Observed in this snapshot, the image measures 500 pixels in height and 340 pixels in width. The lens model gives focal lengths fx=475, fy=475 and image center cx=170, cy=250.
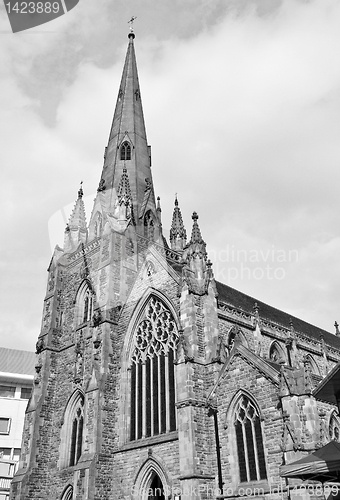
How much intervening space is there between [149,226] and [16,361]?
2292cm

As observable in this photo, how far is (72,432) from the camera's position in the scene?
75.9 ft

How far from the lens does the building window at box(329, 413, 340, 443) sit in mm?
17922

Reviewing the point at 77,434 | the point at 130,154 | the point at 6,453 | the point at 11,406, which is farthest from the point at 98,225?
the point at 6,453

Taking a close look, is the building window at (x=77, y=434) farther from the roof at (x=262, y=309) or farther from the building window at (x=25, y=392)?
the building window at (x=25, y=392)

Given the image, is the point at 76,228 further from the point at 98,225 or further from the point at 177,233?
the point at 177,233

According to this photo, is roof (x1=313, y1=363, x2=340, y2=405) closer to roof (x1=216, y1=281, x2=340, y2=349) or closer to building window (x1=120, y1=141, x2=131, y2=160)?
roof (x1=216, y1=281, x2=340, y2=349)

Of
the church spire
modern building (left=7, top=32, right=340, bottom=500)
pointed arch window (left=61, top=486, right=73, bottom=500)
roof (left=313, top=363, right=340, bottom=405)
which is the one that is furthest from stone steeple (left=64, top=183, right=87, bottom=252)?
roof (left=313, top=363, right=340, bottom=405)

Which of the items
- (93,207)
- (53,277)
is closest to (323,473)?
(53,277)

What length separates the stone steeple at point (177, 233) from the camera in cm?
3306

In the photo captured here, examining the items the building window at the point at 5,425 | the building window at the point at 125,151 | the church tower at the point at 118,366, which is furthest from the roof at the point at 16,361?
the building window at the point at 125,151

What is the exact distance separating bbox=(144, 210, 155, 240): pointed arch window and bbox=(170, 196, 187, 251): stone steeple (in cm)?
351

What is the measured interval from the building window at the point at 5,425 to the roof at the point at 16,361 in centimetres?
445

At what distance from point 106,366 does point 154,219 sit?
11.1 metres

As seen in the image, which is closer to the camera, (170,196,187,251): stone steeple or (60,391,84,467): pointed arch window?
(60,391,84,467): pointed arch window
